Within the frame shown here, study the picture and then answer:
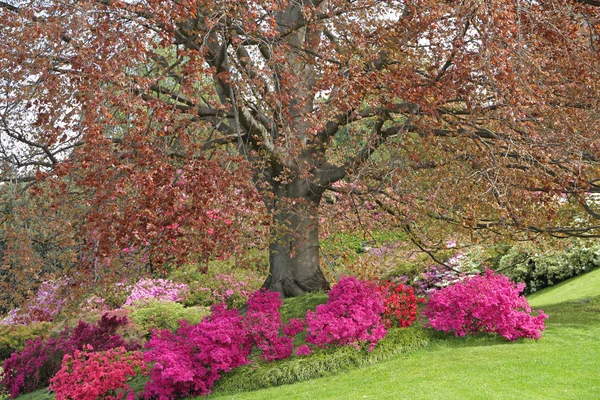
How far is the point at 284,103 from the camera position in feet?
24.7

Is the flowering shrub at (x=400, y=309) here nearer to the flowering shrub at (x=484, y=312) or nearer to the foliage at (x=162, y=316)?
the flowering shrub at (x=484, y=312)

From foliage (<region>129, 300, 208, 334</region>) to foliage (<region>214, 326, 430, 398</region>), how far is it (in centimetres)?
490

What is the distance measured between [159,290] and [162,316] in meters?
3.62

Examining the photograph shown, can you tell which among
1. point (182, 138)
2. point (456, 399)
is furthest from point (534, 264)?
point (182, 138)

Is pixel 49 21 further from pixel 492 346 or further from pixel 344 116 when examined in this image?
pixel 492 346

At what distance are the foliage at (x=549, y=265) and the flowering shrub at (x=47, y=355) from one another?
9.20 m

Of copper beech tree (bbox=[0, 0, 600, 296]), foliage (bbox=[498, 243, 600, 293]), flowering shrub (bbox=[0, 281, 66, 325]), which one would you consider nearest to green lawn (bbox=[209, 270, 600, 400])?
copper beech tree (bbox=[0, 0, 600, 296])

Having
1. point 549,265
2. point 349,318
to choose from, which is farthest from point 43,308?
point 549,265

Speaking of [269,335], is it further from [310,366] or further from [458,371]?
[458,371]

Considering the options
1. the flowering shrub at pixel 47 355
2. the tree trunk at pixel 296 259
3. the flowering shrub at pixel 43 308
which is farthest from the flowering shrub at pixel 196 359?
the tree trunk at pixel 296 259

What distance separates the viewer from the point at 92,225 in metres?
7.05

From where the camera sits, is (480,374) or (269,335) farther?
(269,335)

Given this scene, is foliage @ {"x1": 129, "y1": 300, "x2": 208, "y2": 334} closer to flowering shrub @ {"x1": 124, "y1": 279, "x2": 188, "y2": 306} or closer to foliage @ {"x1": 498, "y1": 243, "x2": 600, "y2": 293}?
flowering shrub @ {"x1": 124, "y1": 279, "x2": 188, "y2": 306}

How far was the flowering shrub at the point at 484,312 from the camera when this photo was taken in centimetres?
817
